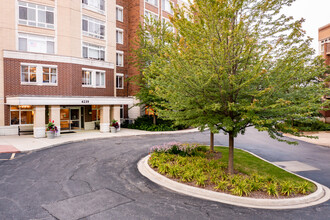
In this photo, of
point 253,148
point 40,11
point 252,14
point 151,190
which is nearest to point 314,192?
point 151,190

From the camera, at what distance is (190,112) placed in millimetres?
9125

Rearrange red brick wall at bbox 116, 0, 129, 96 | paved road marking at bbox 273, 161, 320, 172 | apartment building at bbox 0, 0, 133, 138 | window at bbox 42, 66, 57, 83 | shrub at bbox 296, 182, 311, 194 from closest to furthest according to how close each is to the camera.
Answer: shrub at bbox 296, 182, 311, 194 < paved road marking at bbox 273, 161, 320, 172 < apartment building at bbox 0, 0, 133, 138 < window at bbox 42, 66, 57, 83 < red brick wall at bbox 116, 0, 129, 96

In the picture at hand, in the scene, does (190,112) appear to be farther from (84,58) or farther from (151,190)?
(84,58)

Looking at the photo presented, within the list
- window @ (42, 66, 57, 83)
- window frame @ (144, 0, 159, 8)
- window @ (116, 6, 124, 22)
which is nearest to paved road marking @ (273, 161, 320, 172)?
window @ (42, 66, 57, 83)

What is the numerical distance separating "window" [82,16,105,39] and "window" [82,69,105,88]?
14.0 feet

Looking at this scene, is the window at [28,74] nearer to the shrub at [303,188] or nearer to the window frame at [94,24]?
the window frame at [94,24]

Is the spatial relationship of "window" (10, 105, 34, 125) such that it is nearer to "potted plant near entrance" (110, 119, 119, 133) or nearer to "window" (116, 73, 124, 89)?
"potted plant near entrance" (110, 119, 119, 133)

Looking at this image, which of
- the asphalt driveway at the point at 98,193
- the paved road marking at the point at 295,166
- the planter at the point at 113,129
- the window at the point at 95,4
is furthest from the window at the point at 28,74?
the paved road marking at the point at 295,166

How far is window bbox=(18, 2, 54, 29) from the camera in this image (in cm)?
2138

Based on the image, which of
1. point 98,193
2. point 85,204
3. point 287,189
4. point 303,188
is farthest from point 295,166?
point 85,204

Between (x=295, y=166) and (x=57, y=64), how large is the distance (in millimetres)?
22398

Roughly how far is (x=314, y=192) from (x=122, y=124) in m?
24.1

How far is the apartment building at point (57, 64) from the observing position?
20.6 meters

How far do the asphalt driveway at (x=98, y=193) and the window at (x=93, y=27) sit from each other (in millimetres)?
16612
